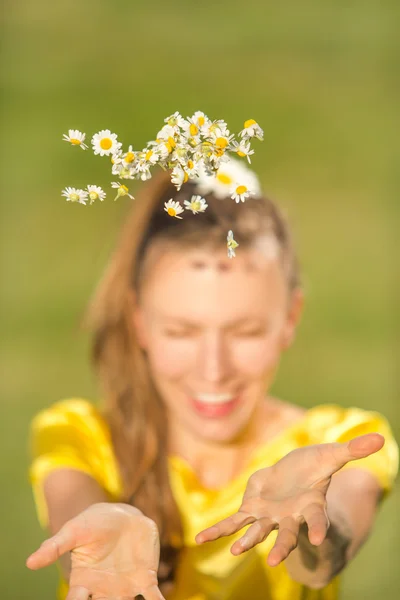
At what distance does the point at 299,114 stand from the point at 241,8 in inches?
11.1

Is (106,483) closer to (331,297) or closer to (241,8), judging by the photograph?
(331,297)

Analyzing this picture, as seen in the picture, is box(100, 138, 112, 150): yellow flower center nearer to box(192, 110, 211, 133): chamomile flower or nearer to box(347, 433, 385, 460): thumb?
box(192, 110, 211, 133): chamomile flower

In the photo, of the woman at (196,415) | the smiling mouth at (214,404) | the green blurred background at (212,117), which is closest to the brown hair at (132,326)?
the woman at (196,415)

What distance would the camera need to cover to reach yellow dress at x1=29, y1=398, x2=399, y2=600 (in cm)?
96

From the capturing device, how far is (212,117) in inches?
70.5

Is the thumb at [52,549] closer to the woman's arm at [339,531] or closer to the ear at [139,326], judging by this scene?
the woman's arm at [339,531]

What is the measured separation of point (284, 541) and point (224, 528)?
5cm

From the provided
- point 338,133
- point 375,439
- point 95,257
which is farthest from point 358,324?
point 375,439

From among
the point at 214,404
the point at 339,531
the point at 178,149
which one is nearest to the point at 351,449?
the point at 339,531

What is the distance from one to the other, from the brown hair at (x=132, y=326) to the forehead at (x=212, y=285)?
0.06 ft

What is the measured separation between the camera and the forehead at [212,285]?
0.96 metres

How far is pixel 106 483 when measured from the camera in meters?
1.03

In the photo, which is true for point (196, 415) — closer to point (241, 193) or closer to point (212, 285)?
point (212, 285)

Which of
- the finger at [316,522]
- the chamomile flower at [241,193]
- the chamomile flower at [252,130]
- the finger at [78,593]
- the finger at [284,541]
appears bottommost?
the finger at [78,593]
